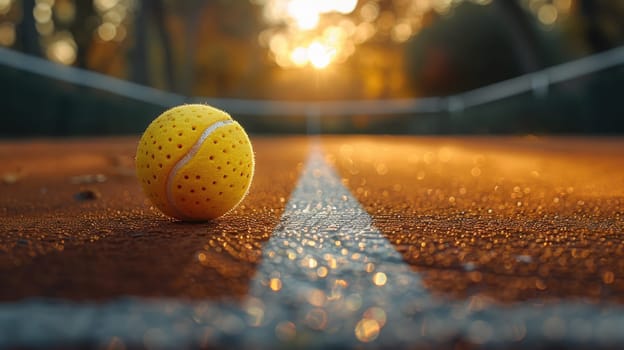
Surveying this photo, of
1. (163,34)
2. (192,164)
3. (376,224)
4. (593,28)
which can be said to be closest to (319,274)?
(376,224)

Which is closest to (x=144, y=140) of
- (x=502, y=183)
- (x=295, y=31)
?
(x=502, y=183)

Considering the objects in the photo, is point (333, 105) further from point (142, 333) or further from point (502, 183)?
point (142, 333)

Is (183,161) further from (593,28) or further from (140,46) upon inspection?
(140,46)

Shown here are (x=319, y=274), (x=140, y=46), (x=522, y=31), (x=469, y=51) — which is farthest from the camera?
(x=469, y=51)

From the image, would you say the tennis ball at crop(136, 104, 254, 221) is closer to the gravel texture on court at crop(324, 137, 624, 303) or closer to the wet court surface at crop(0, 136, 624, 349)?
the wet court surface at crop(0, 136, 624, 349)

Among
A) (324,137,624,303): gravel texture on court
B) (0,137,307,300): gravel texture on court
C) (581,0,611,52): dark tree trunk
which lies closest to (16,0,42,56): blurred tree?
(0,137,307,300): gravel texture on court

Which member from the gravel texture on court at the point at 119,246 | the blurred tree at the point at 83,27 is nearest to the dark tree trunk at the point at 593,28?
the gravel texture on court at the point at 119,246
